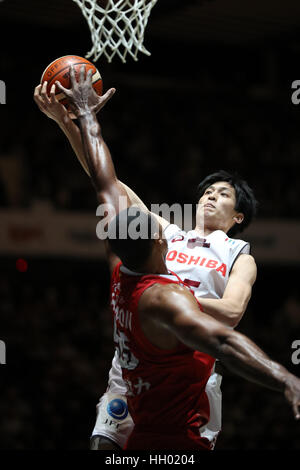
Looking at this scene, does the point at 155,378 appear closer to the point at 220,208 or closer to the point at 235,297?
the point at 235,297

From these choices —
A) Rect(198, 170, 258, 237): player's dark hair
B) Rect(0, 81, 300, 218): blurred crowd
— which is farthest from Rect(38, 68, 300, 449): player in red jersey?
Rect(0, 81, 300, 218): blurred crowd

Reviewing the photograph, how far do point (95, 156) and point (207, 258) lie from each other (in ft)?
3.07

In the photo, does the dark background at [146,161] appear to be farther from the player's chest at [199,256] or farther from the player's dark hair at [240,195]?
the player's chest at [199,256]

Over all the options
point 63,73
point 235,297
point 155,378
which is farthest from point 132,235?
point 63,73

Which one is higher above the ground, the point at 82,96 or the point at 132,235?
the point at 82,96

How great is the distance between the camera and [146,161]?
10672 millimetres

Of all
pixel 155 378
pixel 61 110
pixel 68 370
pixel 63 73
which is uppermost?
pixel 63 73

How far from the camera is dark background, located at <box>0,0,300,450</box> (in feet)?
27.8

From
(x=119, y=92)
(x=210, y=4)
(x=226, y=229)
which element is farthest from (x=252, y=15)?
(x=226, y=229)

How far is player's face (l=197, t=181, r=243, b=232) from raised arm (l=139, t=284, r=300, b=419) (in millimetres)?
1336

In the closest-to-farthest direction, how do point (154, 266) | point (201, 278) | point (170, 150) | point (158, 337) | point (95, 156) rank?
point (158, 337) → point (154, 266) → point (95, 156) → point (201, 278) → point (170, 150)

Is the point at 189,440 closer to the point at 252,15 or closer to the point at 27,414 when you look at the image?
the point at 27,414

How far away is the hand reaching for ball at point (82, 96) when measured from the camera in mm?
3523

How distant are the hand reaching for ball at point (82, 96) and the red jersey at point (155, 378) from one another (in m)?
0.91
